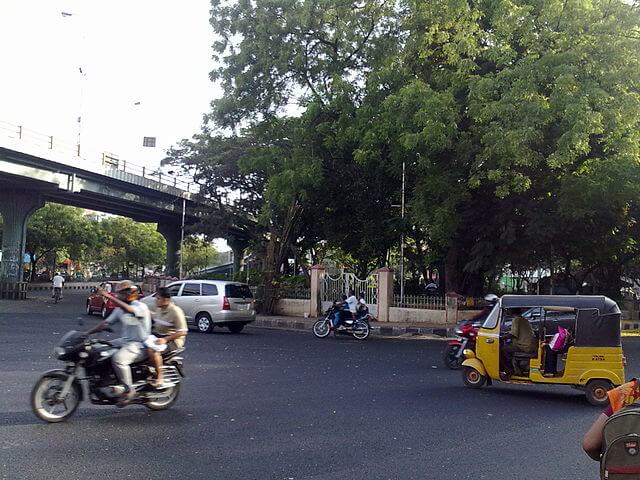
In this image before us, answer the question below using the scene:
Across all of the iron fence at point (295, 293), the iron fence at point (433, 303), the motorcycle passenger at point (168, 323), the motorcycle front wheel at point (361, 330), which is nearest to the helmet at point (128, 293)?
the motorcycle passenger at point (168, 323)

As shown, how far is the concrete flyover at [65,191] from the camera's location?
3419 centimetres

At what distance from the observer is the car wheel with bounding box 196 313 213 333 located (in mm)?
19953

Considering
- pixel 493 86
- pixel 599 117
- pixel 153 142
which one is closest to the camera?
pixel 599 117

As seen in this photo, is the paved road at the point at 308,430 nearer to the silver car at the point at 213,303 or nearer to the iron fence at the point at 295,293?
the silver car at the point at 213,303

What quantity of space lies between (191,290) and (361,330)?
537 centimetres

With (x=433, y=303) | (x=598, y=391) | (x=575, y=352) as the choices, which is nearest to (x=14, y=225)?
(x=433, y=303)

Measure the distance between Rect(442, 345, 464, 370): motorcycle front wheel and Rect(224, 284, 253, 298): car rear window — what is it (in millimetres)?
8741

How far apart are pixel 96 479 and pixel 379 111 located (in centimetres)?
1767

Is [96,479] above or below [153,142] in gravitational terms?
below

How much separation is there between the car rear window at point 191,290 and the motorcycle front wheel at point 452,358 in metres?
9.51

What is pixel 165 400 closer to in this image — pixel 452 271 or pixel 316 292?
pixel 316 292

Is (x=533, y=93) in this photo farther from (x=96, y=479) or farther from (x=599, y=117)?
(x=96, y=479)

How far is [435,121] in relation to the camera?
729 inches

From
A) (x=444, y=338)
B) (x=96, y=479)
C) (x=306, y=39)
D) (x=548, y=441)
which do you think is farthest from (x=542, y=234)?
(x=96, y=479)
